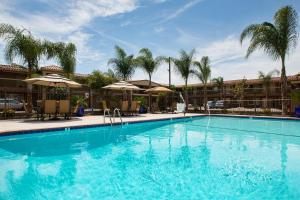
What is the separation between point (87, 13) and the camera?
45.6 feet

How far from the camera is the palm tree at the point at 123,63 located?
20797 mm

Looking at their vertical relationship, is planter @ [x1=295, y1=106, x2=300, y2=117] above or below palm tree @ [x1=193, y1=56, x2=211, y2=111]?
below

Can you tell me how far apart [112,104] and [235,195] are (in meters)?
14.0

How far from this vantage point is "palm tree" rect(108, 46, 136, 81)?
20.8m

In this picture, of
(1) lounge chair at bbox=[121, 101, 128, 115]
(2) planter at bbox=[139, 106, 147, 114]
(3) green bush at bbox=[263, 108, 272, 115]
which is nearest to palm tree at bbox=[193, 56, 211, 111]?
(3) green bush at bbox=[263, 108, 272, 115]

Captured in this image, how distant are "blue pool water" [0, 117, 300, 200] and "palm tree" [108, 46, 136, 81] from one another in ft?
41.3

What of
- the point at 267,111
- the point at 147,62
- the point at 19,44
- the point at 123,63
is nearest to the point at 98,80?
the point at 123,63

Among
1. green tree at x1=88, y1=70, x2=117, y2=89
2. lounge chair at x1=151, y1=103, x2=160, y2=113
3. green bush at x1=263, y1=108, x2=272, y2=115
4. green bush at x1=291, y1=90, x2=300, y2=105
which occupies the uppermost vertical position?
green tree at x1=88, y1=70, x2=117, y2=89

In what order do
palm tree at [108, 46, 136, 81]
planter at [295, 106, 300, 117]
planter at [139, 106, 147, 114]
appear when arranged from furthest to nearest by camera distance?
palm tree at [108, 46, 136, 81] → planter at [139, 106, 147, 114] → planter at [295, 106, 300, 117]

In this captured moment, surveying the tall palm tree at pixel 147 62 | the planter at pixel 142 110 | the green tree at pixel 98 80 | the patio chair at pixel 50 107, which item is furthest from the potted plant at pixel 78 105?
the tall palm tree at pixel 147 62

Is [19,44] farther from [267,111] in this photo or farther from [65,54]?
[267,111]

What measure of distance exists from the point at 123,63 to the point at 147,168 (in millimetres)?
16288

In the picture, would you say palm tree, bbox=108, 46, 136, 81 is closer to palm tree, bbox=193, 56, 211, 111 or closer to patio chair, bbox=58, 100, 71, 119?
palm tree, bbox=193, 56, 211, 111

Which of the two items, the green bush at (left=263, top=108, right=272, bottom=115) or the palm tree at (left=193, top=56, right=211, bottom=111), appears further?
the palm tree at (left=193, top=56, right=211, bottom=111)
